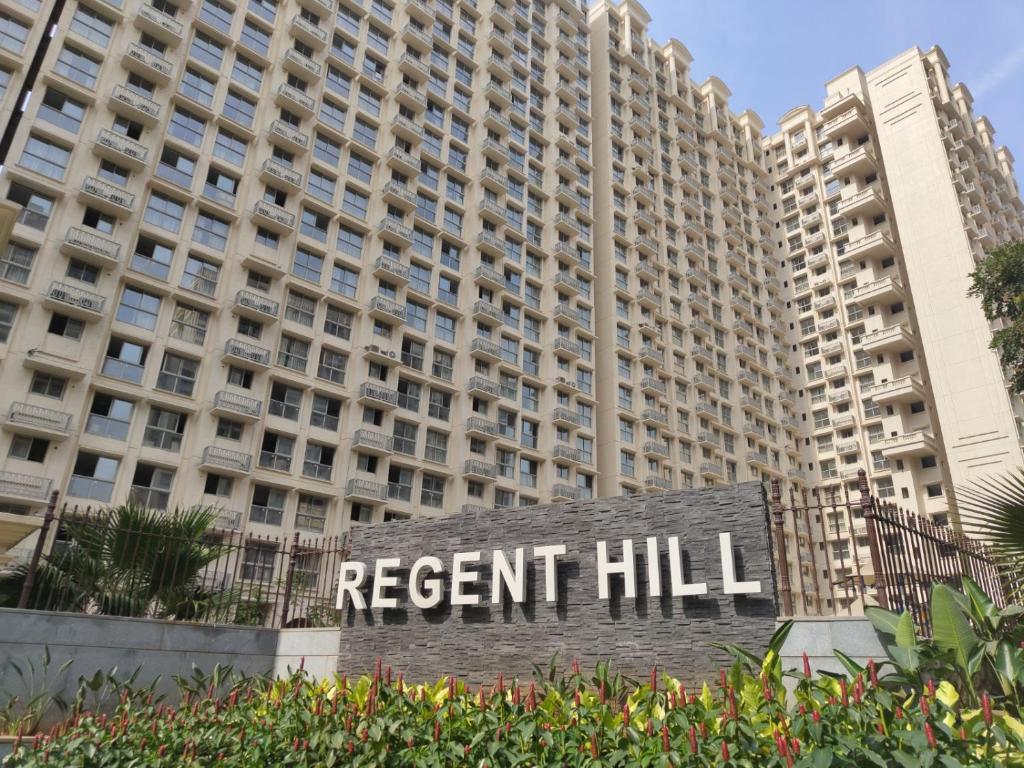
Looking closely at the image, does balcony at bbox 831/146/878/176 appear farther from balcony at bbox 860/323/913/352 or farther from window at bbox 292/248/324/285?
window at bbox 292/248/324/285

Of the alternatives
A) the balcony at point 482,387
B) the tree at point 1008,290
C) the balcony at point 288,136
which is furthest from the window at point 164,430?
the tree at point 1008,290

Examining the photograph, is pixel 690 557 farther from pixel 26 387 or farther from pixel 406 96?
pixel 406 96

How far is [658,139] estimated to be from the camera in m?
63.2

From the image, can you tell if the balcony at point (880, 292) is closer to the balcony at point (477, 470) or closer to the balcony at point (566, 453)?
the balcony at point (566, 453)

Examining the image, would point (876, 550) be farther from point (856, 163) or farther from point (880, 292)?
point (856, 163)

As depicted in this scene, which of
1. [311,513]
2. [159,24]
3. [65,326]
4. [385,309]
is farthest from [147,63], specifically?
[311,513]

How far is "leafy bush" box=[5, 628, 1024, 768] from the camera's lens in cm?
545

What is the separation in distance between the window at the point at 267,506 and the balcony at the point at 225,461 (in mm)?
1385

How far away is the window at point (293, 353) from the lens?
34594 mm

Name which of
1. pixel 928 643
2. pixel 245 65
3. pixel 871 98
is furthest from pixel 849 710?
pixel 871 98

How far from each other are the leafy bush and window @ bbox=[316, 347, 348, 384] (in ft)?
A: 86.8

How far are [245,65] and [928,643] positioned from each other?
132ft

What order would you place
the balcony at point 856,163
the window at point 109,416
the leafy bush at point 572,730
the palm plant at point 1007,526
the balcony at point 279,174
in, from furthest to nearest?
the balcony at point 856,163
the balcony at point 279,174
the window at point 109,416
the palm plant at point 1007,526
the leafy bush at point 572,730

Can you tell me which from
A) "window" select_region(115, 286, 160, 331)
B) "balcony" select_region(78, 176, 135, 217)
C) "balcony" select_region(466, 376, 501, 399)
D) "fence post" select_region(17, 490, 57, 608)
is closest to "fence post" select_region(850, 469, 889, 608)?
"fence post" select_region(17, 490, 57, 608)
